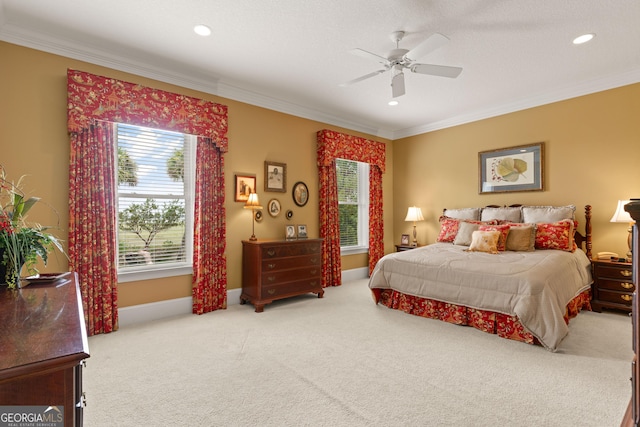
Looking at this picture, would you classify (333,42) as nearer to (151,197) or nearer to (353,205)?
(151,197)

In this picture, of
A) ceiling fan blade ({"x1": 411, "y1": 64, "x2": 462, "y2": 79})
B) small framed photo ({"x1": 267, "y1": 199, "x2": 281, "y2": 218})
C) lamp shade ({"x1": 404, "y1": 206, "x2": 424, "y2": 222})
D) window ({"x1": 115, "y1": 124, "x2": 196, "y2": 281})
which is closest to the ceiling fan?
ceiling fan blade ({"x1": 411, "y1": 64, "x2": 462, "y2": 79})

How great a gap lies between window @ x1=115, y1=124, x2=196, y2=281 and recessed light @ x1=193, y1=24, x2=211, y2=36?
1.27 meters

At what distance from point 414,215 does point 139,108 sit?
14.3 ft

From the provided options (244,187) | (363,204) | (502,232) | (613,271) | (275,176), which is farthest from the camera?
(363,204)

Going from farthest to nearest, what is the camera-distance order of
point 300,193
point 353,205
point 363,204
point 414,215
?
point 363,204
point 353,205
point 414,215
point 300,193

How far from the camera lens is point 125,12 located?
2617 mm

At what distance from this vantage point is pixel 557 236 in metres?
3.91

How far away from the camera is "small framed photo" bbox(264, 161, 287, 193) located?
4.51 m

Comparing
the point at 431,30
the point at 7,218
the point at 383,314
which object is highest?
the point at 431,30

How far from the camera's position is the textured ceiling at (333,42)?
2.59m

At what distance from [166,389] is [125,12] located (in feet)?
9.50

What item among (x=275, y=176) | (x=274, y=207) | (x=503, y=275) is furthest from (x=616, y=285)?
(x=275, y=176)

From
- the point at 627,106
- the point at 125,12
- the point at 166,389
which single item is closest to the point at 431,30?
the point at 125,12

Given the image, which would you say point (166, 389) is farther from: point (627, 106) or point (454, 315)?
point (627, 106)
